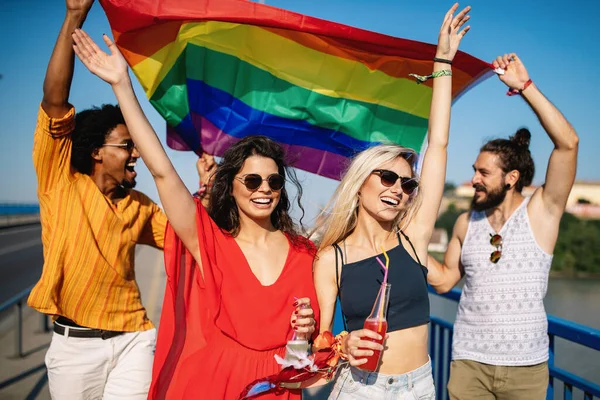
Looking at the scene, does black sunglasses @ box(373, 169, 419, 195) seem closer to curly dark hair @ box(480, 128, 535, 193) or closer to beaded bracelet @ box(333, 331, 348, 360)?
beaded bracelet @ box(333, 331, 348, 360)

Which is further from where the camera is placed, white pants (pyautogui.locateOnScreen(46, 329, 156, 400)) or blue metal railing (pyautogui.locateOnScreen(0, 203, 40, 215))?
blue metal railing (pyautogui.locateOnScreen(0, 203, 40, 215))

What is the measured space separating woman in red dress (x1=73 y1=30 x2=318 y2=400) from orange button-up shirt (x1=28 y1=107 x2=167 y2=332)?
467mm

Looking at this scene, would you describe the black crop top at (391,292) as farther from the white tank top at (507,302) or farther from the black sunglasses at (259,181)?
the white tank top at (507,302)

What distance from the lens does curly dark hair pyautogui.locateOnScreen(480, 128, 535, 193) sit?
3305mm

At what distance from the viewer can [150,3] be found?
2752 millimetres

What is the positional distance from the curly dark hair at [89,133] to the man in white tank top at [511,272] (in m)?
2.31

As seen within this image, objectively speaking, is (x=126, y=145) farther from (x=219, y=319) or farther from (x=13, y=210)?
(x=13, y=210)

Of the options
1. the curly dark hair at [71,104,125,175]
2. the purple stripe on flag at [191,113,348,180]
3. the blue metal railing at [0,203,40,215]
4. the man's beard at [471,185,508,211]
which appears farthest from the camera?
the blue metal railing at [0,203,40,215]

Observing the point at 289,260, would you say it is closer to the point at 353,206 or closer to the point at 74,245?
the point at 353,206

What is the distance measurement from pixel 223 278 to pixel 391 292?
0.79 m

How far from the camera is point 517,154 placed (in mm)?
3328

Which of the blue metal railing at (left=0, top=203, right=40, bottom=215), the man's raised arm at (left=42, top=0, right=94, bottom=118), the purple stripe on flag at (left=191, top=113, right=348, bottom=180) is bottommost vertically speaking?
the blue metal railing at (left=0, top=203, right=40, bottom=215)

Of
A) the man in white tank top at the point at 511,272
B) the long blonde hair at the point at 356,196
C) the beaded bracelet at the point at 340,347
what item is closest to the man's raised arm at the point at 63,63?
the long blonde hair at the point at 356,196

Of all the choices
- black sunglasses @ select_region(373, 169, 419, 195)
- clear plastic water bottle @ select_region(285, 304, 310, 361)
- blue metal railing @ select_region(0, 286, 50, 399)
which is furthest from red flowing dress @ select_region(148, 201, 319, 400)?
blue metal railing @ select_region(0, 286, 50, 399)
